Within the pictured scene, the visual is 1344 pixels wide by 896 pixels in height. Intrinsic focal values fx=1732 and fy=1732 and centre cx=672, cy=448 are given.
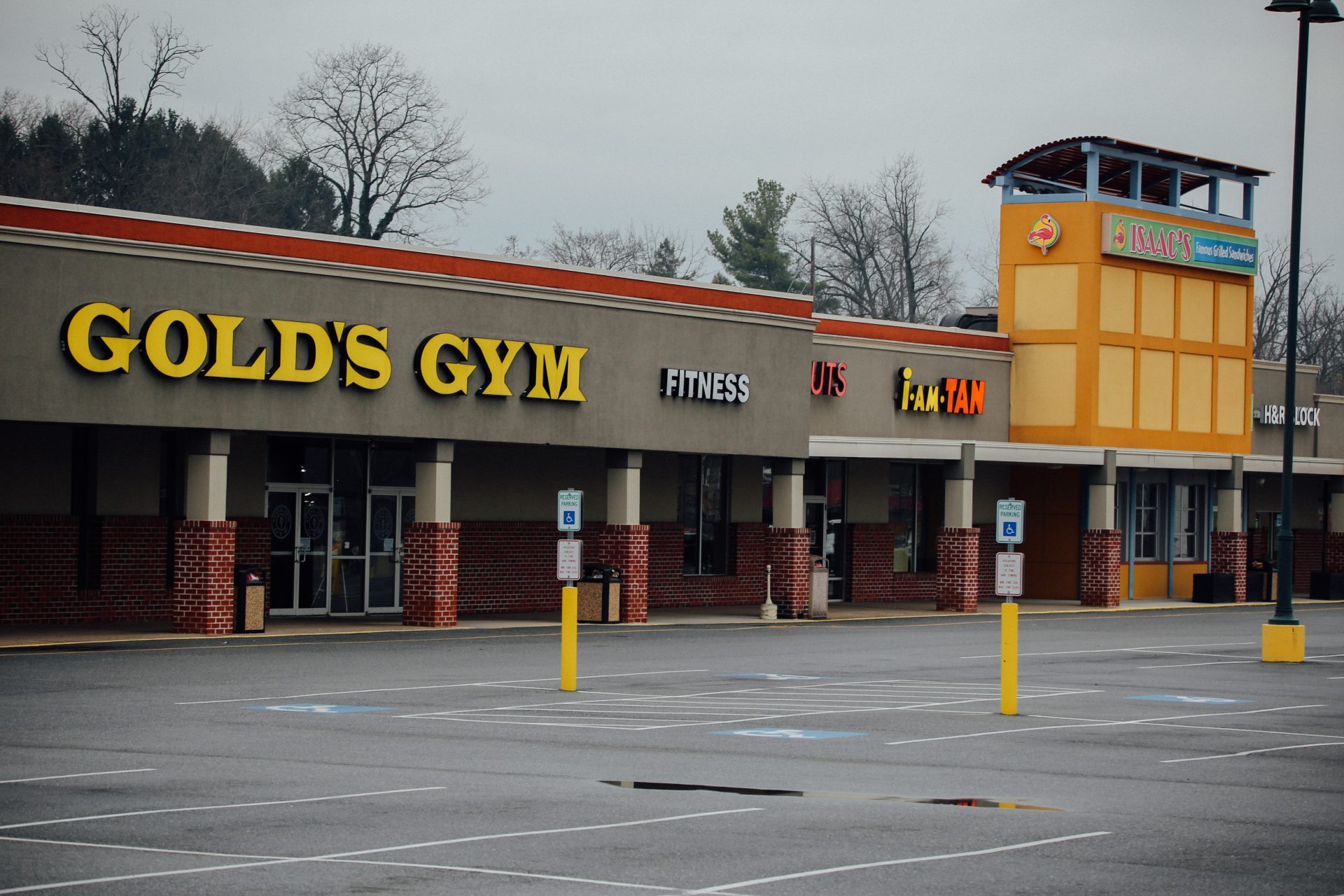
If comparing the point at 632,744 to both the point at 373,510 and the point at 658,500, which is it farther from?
the point at 658,500

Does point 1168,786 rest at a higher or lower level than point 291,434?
lower

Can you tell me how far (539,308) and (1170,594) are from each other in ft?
76.1

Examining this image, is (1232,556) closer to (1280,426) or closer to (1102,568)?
(1102,568)

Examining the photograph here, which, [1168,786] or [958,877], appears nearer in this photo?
[958,877]

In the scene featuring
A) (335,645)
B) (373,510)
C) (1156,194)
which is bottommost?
(335,645)

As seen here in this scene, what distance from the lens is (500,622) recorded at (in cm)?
3142

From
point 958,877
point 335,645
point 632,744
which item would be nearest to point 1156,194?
point 335,645

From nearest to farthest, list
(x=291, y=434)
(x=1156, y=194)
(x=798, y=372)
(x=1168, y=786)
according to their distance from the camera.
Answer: (x=1168, y=786)
(x=291, y=434)
(x=798, y=372)
(x=1156, y=194)

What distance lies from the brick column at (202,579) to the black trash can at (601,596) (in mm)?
7499

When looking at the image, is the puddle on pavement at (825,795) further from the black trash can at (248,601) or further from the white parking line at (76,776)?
the black trash can at (248,601)

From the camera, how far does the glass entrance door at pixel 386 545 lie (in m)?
32.3

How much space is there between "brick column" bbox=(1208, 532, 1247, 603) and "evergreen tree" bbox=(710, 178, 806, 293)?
37746 mm

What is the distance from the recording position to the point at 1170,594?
46469 mm

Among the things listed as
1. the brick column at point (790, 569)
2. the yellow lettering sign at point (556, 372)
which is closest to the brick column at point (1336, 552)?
the brick column at point (790, 569)
